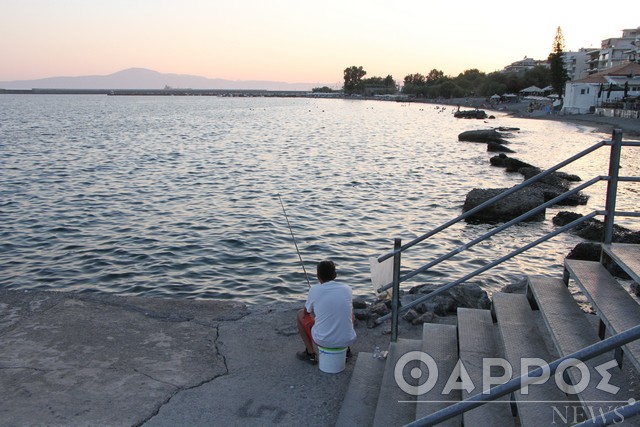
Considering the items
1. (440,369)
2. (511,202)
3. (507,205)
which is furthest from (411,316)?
(511,202)

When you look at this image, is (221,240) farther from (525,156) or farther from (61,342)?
(525,156)

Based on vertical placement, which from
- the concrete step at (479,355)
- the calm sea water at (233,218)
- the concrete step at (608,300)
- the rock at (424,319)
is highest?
the concrete step at (608,300)

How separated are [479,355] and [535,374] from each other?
8.52 feet

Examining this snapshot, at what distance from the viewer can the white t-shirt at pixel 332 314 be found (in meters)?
5.53

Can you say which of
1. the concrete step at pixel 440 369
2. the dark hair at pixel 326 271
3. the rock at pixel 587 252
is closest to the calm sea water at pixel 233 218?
the rock at pixel 587 252

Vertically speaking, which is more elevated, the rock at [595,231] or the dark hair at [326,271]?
the dark hair at [326,271]

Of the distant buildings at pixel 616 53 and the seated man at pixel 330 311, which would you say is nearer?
the seated man at pixel 330 311

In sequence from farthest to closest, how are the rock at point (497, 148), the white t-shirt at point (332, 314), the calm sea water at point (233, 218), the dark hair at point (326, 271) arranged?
the rock at point (497, 148) → the calm sea water at point (233, 218) → the dark hair at point (326, 271) → the white t-shirt at point (332, 314)

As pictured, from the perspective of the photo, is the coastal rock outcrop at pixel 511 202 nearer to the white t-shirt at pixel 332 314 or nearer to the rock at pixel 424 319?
the rock at pixel 424 319

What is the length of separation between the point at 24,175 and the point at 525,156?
2769cm

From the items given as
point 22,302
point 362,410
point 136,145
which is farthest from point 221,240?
point 136,145

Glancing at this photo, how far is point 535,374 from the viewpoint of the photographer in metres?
2.24

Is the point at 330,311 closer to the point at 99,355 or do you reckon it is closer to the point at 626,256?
the point at 99,355

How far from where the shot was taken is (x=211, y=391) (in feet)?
17.5
